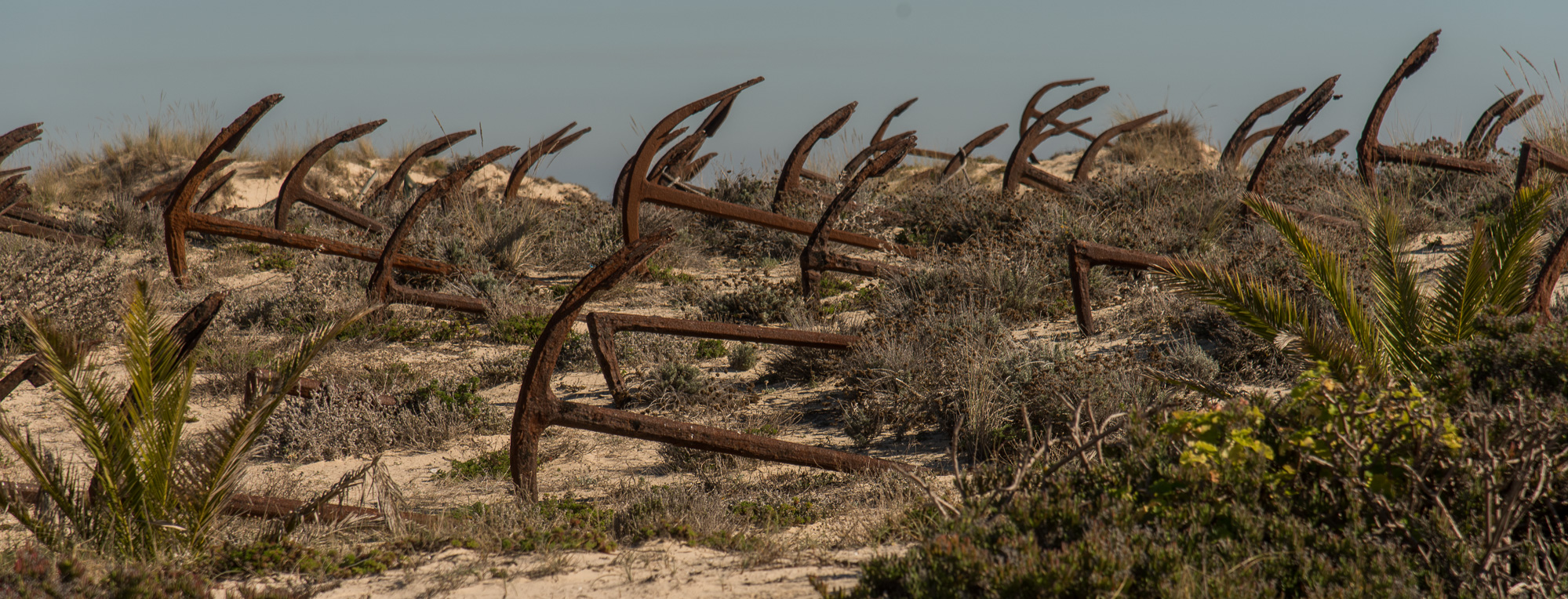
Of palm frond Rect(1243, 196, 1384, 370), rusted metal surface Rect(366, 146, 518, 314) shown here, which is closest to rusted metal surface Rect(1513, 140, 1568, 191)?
palm frond Rect(1243, 196, 1384, 370)

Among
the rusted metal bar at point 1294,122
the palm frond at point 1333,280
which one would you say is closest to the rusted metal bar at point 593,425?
the palm frond at point 1333,280

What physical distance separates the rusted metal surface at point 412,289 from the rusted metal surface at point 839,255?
2533 millimetres

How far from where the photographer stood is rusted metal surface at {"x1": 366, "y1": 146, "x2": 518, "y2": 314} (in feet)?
19.9

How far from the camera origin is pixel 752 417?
5082 millimetres

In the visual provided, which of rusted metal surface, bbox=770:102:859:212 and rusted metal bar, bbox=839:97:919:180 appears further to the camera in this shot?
rusted metal bar, bbox=839:97:919:180

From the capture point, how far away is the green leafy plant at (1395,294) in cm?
365

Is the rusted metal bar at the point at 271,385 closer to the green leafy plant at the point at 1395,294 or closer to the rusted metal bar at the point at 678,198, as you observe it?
the rusted metal bar at the point at 678,198

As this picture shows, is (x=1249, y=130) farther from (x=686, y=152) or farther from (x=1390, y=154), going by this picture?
(x=686, y=152)

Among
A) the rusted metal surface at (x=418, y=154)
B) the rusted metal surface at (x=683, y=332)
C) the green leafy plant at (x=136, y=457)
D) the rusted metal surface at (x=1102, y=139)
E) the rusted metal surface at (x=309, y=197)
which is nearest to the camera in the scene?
the green leafy plant at (x=136, y=457)

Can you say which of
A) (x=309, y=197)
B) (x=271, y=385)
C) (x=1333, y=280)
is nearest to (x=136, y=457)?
(x=271, y=385)

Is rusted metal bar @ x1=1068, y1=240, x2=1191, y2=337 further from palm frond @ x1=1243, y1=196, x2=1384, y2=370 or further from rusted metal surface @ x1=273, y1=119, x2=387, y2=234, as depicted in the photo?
rusted metal surface @ x1=273, y1=119, x2=387, y2=234

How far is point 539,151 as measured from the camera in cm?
962

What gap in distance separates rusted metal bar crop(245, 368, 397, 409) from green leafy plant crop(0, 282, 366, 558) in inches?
9.8

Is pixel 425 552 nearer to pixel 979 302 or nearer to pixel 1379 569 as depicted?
pixel 1379 569
